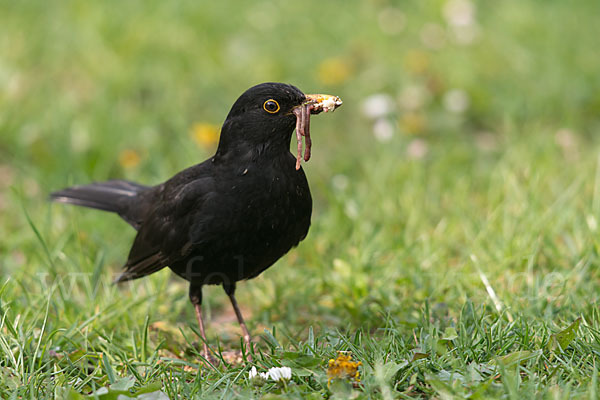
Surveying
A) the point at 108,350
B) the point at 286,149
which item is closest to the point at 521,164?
the point at 286,149

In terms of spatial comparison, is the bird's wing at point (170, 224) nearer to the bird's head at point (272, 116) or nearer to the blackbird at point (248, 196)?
the blackbird at point (248, 196)

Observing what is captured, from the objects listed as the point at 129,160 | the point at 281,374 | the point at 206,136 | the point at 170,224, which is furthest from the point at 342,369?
the point at 129,160

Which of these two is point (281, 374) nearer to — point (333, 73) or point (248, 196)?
point (248, 196)

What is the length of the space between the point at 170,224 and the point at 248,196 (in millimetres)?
584

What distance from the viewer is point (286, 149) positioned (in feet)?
12.1

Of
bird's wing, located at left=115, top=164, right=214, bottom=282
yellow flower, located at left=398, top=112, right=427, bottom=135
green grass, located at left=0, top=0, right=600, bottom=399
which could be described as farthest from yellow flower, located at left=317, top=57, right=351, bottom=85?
bird's wing, located at left=115, top=164, right=214, bottom=282

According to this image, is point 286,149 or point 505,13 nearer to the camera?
point 286,149

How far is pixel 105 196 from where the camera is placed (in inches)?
186

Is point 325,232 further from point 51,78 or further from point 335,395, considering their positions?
point 51,78

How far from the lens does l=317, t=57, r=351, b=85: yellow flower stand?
711 centimetres

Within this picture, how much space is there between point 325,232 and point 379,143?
1.37 meters

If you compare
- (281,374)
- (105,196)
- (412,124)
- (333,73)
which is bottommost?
(281,374)

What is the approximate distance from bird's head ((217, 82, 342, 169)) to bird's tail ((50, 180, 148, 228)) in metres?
1.25

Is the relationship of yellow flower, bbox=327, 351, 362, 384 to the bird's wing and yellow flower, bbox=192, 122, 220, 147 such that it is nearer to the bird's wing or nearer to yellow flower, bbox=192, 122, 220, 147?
the bird's wing
